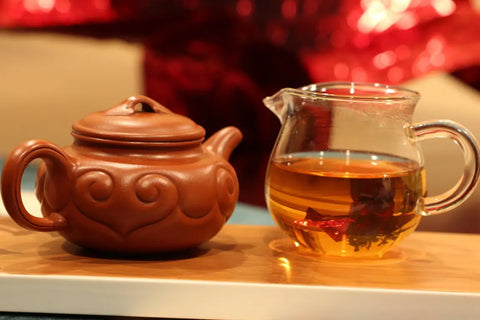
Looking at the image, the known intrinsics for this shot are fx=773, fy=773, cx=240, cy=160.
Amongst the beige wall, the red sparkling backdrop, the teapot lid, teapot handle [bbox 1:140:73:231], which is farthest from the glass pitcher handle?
the beige wall

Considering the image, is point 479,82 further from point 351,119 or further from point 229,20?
point 351,119

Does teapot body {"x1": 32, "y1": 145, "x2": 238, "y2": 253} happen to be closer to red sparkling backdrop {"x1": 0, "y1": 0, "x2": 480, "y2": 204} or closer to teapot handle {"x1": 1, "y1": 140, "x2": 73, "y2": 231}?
teapot handle {"x1": 1, "y1": 140, "x2": 73, "y2": 231}

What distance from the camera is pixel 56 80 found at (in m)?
2.27

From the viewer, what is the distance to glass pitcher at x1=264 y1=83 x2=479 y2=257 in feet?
2.56

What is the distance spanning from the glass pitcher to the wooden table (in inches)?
1.7

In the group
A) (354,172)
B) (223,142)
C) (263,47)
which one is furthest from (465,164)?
(263,47)

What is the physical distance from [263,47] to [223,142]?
3.95ft

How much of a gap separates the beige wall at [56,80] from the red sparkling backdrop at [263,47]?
0.07 m

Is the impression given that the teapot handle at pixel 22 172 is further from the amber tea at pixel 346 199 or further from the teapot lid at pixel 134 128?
the amber tea at pixel 346 199

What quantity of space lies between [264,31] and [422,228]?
2.29 feet

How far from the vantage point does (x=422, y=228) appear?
1.69 metres

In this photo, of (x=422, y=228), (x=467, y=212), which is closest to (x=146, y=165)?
(x=422, y=228)

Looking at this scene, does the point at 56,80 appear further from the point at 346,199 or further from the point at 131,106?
the point at 346,199

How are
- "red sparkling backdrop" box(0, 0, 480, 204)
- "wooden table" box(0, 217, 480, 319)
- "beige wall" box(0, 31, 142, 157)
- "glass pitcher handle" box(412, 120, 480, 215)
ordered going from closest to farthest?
"wooden table" box(0, 217, 480, 319)
"glass pitcher handle" box(412, 120, 480, 215)
"red sparkling backdrop" box(0, 0, 480, 204)
"beige wall" box(0, 31, 142, 157)
